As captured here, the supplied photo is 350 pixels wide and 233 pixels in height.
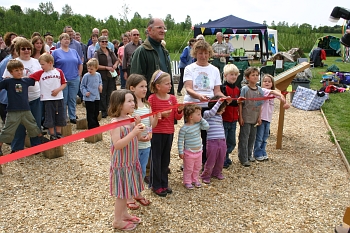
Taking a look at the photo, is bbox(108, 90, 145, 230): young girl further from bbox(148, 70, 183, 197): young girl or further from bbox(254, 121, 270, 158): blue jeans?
bbox(254, 121, 270, 158): blue jeans

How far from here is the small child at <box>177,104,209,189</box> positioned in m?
3.98

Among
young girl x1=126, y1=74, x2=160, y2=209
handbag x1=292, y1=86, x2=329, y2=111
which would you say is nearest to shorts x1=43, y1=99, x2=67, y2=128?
young girl x1=126, y1=74, x2=160, y2=209

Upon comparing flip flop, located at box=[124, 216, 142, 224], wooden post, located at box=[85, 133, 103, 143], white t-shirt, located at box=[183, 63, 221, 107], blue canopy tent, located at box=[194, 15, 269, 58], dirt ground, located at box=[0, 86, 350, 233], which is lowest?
dirt ground, located at box=[0, 86, 350, 233]

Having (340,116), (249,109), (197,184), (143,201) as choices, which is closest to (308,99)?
(340,116)

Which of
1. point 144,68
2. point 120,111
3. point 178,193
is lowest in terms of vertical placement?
point 178,193

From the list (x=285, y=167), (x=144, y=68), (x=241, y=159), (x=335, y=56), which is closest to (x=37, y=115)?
(x=144, y=68)

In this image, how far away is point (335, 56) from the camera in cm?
2522

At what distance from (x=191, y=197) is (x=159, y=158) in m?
0.61

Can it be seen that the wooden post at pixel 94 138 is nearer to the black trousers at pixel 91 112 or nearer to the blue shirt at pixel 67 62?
the black trousers at pixel 91 112

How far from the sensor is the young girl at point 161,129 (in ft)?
11.9

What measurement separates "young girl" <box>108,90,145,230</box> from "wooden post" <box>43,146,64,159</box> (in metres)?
2.24

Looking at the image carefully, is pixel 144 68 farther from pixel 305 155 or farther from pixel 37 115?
pixel 305 155

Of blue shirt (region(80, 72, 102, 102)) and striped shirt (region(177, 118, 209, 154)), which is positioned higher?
blue shirt (region(80, 72, 102, 102))

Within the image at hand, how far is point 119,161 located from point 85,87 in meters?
3.73
